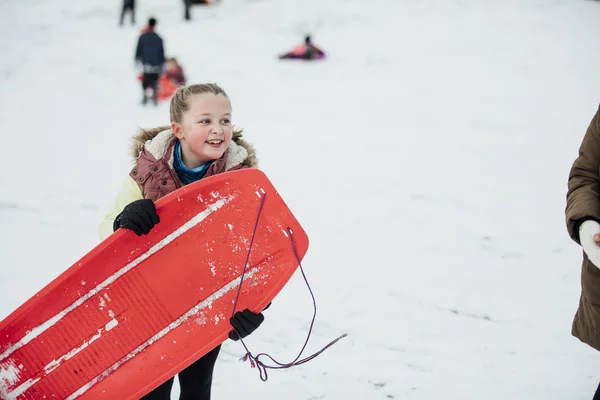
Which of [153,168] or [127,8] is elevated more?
[153,168]

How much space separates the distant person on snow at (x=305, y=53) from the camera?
1034 cm

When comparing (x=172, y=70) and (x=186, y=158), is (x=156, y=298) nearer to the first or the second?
(x=186, y=158)

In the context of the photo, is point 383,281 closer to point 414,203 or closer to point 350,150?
point 414,203

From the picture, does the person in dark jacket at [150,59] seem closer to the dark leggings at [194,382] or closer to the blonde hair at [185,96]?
the blonde hair at [185,96]

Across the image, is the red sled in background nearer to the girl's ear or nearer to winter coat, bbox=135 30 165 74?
winter coat, bbox=135 30 165 74

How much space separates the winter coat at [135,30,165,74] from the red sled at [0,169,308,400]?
23.1 ft

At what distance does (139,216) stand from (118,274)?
43cm

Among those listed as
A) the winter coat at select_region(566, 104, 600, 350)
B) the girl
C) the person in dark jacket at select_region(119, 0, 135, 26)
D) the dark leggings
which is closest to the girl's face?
the girl

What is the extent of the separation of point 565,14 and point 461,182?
8872mm

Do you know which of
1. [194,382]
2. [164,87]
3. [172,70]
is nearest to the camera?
[194,382]

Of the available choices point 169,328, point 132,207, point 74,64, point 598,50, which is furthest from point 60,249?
point 598,50

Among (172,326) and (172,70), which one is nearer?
(172,326)

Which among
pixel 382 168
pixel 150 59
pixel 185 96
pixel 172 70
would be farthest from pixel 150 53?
pixel 185 96

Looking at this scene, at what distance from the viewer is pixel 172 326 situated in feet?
6.84
